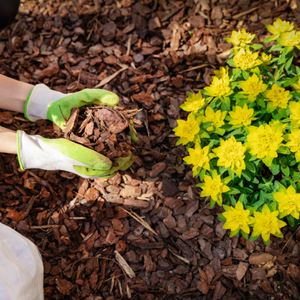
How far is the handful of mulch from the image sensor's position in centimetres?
186

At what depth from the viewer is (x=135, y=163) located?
2.21 meters

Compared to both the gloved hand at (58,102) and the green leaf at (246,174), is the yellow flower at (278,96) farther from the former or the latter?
the gloved hand at (58,102)

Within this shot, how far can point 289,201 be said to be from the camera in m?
1.45

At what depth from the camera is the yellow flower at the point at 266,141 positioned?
139 cm

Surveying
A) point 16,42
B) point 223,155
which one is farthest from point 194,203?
point 16,42

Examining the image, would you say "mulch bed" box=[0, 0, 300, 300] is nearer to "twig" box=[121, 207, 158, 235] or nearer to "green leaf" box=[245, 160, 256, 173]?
"twig" box=[121, 207, 158, 235]

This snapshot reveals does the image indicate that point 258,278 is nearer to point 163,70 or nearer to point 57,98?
point 163,70

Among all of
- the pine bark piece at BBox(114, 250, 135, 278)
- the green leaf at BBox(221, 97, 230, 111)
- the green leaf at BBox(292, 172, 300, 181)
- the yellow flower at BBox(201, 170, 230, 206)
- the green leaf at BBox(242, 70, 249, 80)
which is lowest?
the pine bark piece at BBox(114, 250, 135, 278)

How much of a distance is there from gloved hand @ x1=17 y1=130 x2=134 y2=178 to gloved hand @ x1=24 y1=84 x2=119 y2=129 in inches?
10.0

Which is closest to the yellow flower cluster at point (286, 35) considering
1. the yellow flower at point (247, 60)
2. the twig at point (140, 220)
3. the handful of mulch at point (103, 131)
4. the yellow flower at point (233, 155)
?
the yellow flower at point (247, 60)

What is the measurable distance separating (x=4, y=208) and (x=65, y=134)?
2.69 feet

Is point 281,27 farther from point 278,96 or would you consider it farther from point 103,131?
point 103,131

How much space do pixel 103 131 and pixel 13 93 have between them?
2.68 feet

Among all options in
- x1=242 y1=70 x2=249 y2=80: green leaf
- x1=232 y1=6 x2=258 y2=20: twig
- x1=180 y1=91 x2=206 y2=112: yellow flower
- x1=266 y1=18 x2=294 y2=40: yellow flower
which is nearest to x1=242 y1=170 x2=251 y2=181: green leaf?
x1=180 y1=91 x2=206 y2=112: yellow flower
